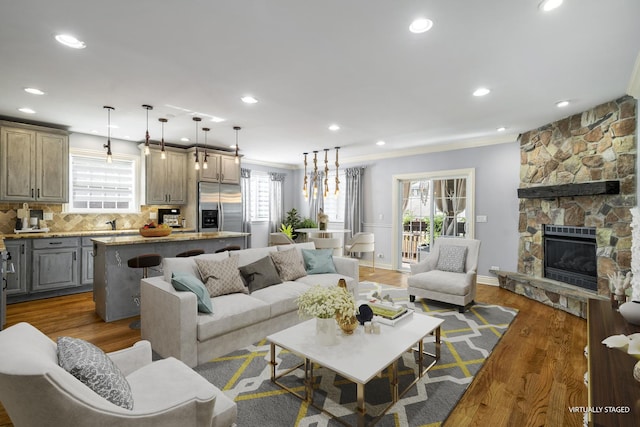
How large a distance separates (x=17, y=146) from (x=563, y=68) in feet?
22.8

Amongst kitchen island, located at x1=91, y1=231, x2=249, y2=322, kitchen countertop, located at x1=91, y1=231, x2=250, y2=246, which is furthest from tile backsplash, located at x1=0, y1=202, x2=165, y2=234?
kitchen island, located at x1=91, y1=231, x2=249, y2=322

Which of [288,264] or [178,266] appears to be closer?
[178,266]

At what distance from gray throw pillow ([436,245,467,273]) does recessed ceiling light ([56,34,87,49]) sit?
4.75 meters

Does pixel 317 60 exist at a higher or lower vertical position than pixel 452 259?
higher

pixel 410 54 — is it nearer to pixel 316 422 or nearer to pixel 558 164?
pixel 316 422

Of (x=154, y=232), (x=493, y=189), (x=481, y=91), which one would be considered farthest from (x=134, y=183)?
(x=493, y=189)

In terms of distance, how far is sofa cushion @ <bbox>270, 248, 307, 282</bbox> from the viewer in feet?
12.7

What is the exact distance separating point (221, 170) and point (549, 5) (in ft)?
19.3

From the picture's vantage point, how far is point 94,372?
1226 millimetres

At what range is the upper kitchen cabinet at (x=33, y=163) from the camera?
4.55 meters

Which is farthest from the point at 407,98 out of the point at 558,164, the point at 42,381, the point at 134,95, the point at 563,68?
the point at 42,381

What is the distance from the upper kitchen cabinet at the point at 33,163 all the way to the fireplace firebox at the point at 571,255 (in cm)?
777

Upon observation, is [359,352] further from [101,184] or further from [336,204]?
[336,204]

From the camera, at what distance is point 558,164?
451 cm
